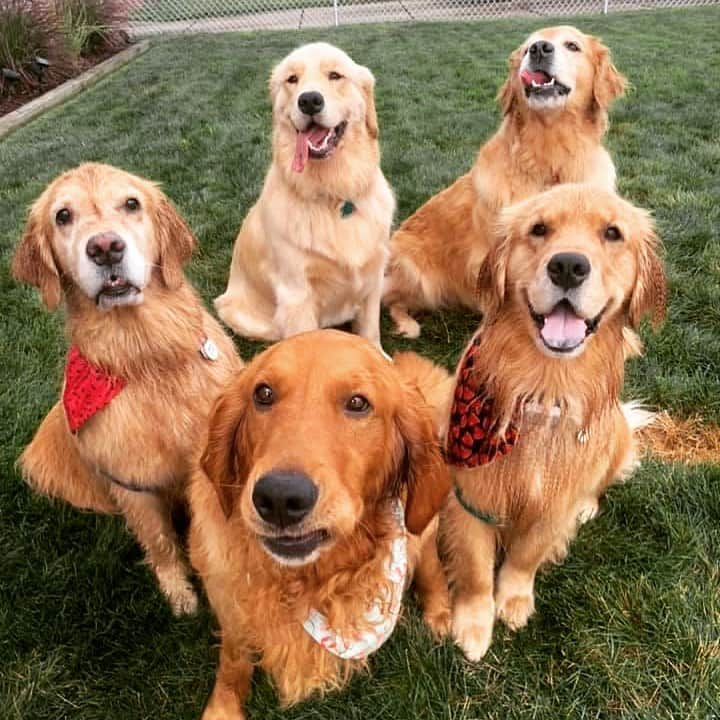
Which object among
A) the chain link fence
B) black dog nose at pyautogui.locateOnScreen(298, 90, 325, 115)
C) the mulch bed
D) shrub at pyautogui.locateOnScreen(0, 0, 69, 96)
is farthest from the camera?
the chain link fence

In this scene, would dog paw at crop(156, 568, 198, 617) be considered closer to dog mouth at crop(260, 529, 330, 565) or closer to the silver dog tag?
the silver dog tag

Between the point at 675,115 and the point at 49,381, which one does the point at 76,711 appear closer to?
the point at 49,381

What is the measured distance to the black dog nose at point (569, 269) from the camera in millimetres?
1879

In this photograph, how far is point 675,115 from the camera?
6.84 metres

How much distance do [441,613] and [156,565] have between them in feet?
3.57

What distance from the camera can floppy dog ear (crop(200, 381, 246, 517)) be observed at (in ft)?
6.10

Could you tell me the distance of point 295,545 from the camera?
5.38 feet

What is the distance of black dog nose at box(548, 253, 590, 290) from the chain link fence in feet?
47.8

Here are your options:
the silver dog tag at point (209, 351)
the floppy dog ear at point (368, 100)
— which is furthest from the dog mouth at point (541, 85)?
the silver dog tag at point (209, 351)

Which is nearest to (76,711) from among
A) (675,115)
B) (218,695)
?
(218,695)

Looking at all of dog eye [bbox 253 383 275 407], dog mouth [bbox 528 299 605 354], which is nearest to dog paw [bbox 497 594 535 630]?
dog mouth [bbox 528 299 605 354]

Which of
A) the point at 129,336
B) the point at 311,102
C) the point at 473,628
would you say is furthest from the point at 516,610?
the point at 311,102

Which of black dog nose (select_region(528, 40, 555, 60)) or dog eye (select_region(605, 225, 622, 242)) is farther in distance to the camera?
black dog nose (select_region(528, 40, 555, 60))

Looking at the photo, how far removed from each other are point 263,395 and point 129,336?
0.79 m
